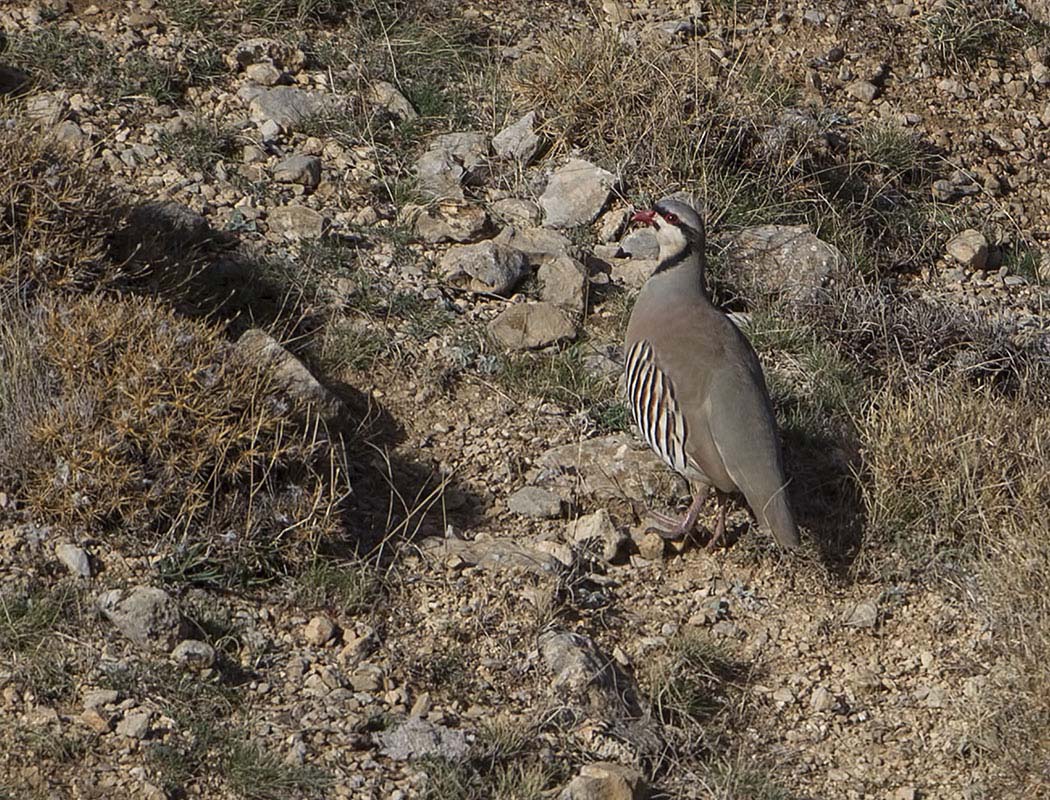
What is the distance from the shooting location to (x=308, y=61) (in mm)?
8266

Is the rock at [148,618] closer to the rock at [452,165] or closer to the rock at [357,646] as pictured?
the rock at [357,646]

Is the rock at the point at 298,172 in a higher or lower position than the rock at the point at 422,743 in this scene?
higher

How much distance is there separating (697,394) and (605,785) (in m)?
1.76

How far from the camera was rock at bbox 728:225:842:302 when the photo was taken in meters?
7.49

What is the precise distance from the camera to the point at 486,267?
718 cm

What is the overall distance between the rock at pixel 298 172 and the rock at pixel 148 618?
3.03 meters

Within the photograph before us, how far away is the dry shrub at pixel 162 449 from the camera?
525cm

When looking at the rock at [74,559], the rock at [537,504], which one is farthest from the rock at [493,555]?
the rock at [74,559]

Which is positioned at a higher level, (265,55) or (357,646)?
(265,55)

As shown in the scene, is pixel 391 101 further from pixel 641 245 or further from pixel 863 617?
pixel 863 617

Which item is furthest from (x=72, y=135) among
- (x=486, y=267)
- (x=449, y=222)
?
(x=486, y=267)

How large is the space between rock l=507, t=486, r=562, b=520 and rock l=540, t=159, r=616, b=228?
2.00 m

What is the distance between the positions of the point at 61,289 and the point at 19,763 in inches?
83.7

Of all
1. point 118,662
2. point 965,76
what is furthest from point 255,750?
point 965,76
